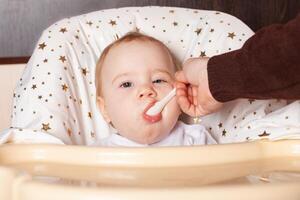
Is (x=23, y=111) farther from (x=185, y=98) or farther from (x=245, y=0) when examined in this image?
(x=245, y=0)

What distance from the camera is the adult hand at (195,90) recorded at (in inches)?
31.2

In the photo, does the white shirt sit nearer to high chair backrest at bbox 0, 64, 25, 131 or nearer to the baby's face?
the baby's face

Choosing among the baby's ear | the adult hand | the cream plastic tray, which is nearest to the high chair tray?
the cream plastic tray

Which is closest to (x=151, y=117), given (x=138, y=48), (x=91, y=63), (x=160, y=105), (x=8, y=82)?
(x=160, y=105)

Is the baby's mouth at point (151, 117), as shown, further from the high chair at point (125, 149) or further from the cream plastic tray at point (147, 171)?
the cream plastic tray at point (147, 171)

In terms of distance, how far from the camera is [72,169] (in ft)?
2.25

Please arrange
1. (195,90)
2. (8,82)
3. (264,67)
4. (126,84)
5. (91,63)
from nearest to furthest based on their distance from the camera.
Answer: (264,67) < (195,90) < (126,84) < (91,63) < (8,82)

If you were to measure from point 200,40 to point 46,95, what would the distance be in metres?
0.35

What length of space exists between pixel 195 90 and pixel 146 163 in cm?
25

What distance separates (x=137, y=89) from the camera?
0.97 m

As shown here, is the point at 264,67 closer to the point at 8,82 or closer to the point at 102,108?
the point at 102,108

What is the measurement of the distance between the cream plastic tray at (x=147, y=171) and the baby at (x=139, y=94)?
25 centimetres

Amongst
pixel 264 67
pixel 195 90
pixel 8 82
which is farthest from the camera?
pixel 8 82

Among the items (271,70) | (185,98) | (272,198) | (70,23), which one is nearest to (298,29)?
(271,70)
